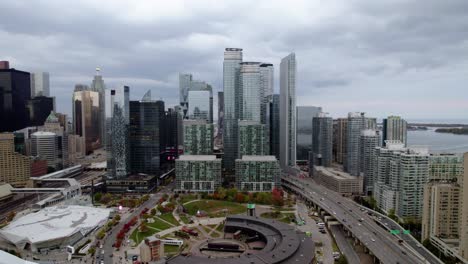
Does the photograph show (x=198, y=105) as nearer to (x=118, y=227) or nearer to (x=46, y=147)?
(x=46, y=147)

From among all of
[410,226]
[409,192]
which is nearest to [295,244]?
[410,226]

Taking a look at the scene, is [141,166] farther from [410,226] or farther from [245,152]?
[410,226]

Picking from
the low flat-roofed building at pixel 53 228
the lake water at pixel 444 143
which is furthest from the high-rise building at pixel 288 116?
the low flat-roofed building at pixel 53 228

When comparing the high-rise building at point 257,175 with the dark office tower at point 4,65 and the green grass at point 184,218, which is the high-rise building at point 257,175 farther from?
the dark office tower at point 4,65

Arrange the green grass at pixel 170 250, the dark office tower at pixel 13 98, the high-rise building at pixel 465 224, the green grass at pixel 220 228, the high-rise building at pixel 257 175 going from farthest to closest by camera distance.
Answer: the dark office tower at pixel 13 98, the high-rise building at pixel 257 175, the green grass at pixel 220 228, the green grass at pixel 170 250, the high-rise building at pixel 465 224

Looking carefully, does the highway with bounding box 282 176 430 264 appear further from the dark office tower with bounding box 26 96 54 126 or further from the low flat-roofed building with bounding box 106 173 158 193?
the dark office tower with bounding box 26 96 54 126

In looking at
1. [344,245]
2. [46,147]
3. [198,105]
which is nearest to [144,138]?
[198,105]

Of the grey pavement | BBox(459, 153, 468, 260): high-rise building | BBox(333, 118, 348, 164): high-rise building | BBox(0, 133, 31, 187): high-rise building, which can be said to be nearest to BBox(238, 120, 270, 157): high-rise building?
BBox(333, 118, 348, 164): high-rise building

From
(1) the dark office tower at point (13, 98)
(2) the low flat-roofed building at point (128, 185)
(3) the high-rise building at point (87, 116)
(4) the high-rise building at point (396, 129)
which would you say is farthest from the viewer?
(3) the high-rise building at point (87, 116)
